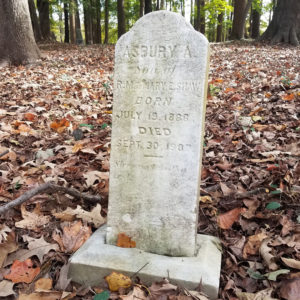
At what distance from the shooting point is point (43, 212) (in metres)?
2.94

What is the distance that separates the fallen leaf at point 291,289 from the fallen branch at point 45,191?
5.72 feet

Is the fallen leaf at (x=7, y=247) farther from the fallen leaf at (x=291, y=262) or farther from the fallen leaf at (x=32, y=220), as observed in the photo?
the fallen leaf at (x=291, y=262)

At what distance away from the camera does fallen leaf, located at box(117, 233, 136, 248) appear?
7.84ft

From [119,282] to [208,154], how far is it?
2078 mm

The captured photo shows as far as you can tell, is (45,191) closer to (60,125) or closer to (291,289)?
(291,289)

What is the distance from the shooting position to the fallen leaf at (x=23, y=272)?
223 cm

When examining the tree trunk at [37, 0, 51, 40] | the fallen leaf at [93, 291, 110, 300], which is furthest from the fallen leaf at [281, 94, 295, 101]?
the tree trunk at [37, 0, 51, 40]

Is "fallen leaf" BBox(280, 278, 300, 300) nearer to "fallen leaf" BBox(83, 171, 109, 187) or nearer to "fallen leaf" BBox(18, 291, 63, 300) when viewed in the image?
"fallen leaf" BBox(18, 291, 63, 300)

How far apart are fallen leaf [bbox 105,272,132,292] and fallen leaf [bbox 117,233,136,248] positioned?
0.27 m

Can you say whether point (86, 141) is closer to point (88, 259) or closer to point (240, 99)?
point (88, 259)

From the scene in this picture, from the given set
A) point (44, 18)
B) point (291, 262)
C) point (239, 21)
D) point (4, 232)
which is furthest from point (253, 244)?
point (44, 18)

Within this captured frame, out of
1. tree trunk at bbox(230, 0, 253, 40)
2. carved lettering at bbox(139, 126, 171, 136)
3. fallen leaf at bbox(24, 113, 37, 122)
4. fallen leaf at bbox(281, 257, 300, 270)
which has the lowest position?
fallen leaf at bbox(281, 257, 300, 270)

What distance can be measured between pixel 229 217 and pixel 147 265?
2.94ft

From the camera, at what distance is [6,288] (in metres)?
2.14
